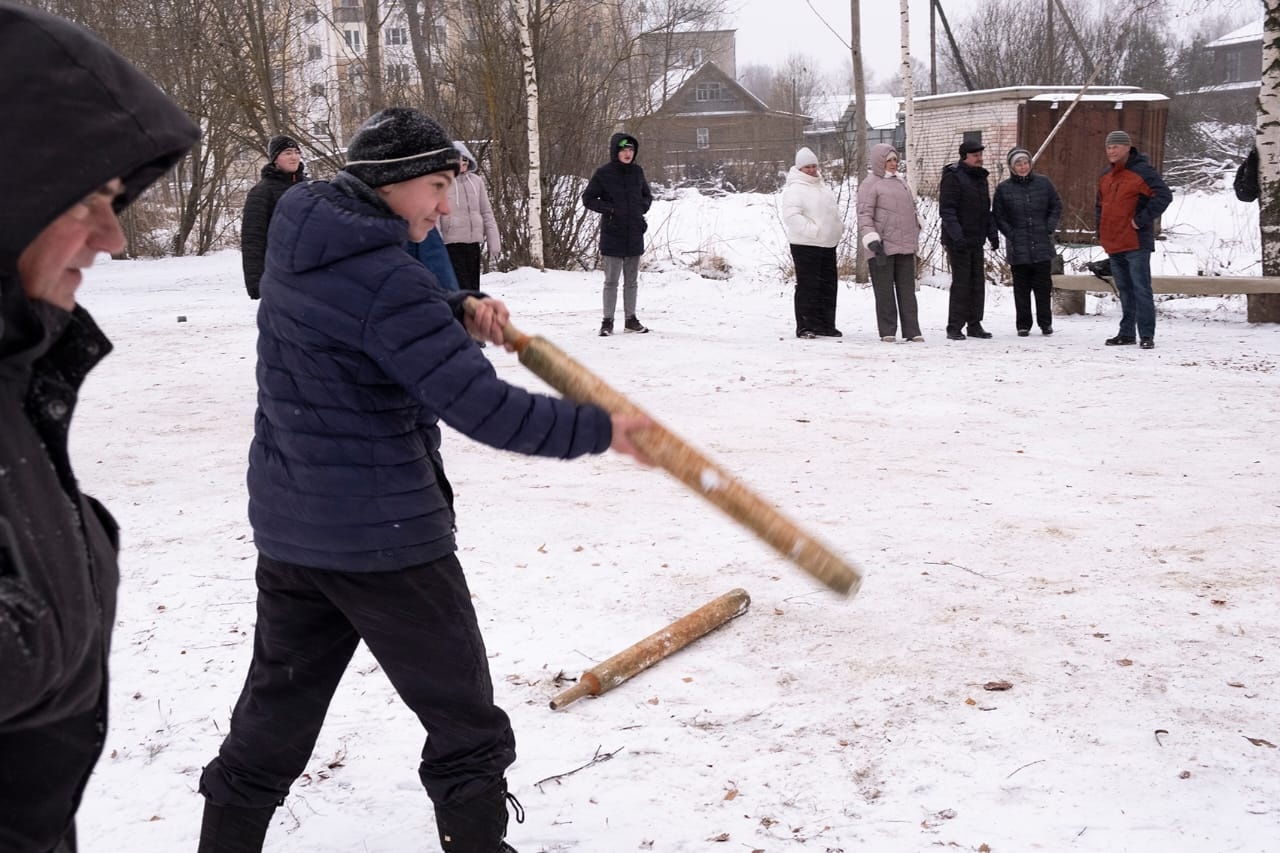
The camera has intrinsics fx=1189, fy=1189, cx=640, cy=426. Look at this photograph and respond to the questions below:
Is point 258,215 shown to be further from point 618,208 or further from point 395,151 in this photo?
point 395,151

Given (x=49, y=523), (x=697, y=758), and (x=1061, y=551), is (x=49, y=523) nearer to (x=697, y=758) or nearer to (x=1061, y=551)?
Answer: (x=697, y=758)

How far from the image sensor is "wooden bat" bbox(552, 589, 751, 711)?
4062 mm

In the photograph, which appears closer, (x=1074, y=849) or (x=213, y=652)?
(x=1074, y=849)

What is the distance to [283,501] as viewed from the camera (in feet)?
8.60

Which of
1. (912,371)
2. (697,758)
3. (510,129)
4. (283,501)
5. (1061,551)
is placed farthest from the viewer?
(510,129)

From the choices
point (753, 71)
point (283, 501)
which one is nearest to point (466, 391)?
point (283, 501)

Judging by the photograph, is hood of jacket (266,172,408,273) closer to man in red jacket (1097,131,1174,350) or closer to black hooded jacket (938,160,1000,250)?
black hooded jacket (938,160,1000,250)

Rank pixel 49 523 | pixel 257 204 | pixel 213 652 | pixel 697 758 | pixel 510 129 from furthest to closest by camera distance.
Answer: pixel 510 129, pixel 257 204, pixel 213 652, pixel 697 758, pixel 49 523

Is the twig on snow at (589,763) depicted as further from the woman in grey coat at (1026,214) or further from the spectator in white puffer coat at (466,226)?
the woman in grey coat at (1026,214)

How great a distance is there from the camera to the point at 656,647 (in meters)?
4.31

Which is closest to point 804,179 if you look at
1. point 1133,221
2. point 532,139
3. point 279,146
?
point 1133,221

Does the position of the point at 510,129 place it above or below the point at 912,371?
above

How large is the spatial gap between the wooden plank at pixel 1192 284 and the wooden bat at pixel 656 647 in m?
9.16

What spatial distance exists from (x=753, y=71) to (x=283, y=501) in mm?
123117
